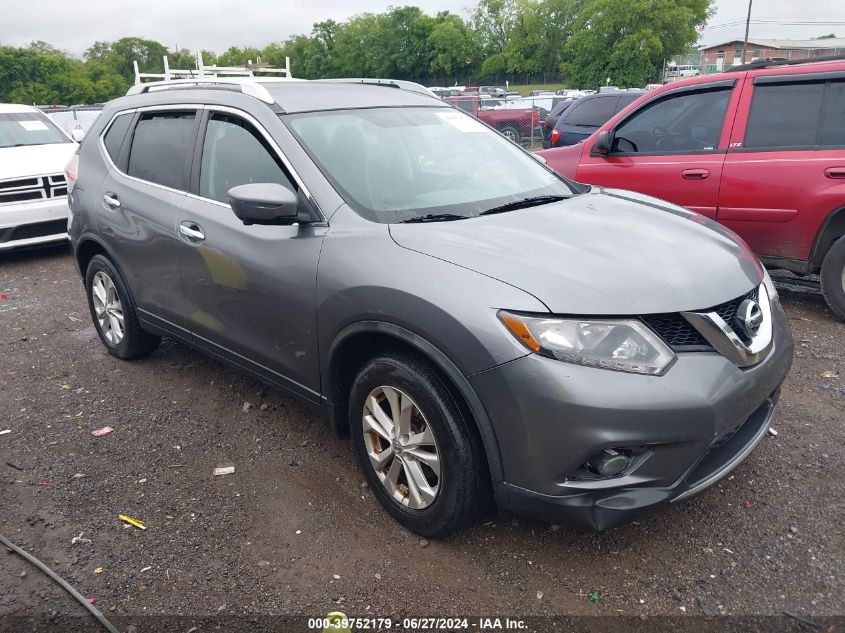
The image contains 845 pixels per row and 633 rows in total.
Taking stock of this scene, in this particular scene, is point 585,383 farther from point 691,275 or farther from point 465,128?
point 465,128

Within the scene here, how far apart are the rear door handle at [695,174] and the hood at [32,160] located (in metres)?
6.78

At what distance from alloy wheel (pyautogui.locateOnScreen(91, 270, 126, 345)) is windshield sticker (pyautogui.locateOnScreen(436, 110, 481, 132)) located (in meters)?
2.46

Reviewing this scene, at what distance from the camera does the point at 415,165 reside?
3361 millimetres

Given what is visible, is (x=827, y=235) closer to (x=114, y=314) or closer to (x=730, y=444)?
(x=730, y=444)

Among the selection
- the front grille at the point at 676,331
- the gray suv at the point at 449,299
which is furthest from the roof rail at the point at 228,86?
the front grille at the point at 676,331

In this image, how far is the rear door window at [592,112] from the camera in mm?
12102

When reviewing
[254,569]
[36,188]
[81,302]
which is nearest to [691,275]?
[254,569]

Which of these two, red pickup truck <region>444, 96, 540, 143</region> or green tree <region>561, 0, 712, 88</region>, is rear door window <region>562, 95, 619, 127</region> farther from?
green tree <region>561, 0, 712, 88</region>

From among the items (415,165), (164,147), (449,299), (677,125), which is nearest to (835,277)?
(677,125)

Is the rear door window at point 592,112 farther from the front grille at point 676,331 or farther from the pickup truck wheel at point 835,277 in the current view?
the front grille at point 676,331

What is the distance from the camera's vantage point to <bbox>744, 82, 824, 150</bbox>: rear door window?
200 inches

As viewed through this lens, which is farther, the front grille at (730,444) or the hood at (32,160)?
the hood at (32,160)

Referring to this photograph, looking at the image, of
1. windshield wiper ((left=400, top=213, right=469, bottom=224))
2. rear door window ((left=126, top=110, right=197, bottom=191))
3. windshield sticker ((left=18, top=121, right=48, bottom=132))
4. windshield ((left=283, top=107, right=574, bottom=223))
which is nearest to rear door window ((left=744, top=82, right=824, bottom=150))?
windshield ((left=283, top=107, right=574, bottom=223))

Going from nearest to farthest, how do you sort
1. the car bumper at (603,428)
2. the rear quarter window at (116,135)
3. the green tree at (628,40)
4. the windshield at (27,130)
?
the car bumper at (603,428) < the rear quarter window at (116,135) < the windshield at (27,130) < the green tree at (628,40)
